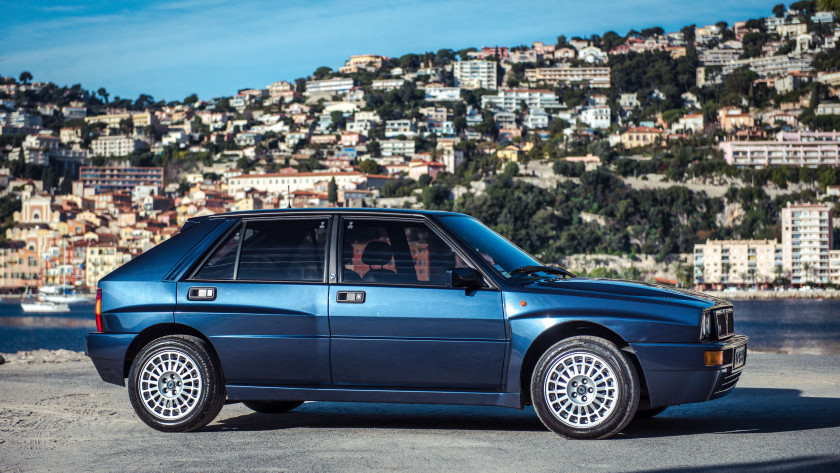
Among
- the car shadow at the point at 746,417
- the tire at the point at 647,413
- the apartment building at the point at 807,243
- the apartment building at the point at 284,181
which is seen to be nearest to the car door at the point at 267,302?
the car shadow at the point at 746,417

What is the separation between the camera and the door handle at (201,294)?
7.00 meters

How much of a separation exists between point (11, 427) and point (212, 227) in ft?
6.81

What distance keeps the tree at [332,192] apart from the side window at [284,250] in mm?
166685

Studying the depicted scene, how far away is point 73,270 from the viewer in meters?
152

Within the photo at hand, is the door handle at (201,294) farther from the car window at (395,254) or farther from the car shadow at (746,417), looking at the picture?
the car shadow at (746,417)

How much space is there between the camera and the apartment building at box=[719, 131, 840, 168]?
183m

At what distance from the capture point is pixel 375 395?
6672mm

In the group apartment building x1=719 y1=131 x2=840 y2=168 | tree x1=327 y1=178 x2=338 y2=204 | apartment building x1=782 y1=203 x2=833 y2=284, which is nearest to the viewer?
apartment building x1=782 y1=203 x2=833 y2=284

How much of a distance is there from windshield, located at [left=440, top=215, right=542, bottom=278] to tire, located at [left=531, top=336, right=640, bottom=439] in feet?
2.19

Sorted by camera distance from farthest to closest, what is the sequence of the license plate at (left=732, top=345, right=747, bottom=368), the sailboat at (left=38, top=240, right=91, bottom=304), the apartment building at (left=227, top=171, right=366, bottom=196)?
the apartment building at (left=227, top=171, right=366, bottom=196) < the sailboat at (left=38, top=240, right=91, bottom=304) < the license plate at (left=732, top=345, right=747, bottom=368)

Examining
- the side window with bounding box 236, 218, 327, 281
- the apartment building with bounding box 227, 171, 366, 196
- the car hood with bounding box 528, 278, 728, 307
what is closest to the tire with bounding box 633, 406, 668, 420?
→ the car hood with bounding box 528, 278, 728, 307

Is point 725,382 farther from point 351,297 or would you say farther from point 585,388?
point 351,297

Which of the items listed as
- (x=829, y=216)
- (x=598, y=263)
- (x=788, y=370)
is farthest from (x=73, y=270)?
(x=788, y=370)

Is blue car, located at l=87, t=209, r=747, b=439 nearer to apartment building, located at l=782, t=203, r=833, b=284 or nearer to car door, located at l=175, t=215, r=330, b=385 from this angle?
car door, located at l=175, t=215, r=330, b=385
